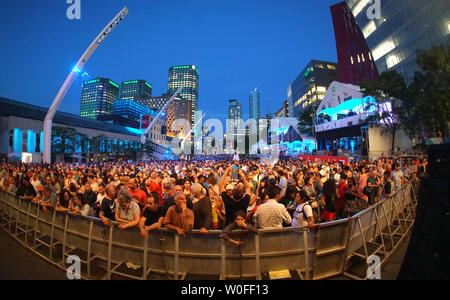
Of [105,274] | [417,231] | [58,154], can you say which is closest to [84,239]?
[105,274]

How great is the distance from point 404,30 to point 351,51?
23.6m

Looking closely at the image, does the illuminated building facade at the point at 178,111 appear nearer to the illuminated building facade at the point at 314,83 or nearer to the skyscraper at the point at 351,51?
the illuminated building facade at the point at 314,83

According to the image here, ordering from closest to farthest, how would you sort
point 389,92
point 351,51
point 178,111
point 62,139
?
point 389,92
point 62,139
point 351,51
point 178,111

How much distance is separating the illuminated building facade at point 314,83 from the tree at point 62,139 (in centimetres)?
7425

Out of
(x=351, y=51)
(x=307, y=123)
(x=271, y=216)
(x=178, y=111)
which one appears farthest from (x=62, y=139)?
(x=178, y=111)

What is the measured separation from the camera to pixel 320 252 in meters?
3.58

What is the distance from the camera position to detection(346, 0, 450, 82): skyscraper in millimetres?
31766

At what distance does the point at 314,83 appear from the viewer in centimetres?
7806

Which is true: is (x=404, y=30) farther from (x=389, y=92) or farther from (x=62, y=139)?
(x=62, y=139)

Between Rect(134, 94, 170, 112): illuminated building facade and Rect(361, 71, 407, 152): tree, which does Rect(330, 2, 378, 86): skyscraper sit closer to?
Rect(361, 71, 407, 152): tree

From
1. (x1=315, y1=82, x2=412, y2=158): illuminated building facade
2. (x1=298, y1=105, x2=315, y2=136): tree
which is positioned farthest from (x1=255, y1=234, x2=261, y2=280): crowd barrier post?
(x1=298, y1=105, x2=315, y2=136): tree

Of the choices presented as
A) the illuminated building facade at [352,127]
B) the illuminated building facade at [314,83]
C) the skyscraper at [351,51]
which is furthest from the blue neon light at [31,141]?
the skyscraper at [351,51]

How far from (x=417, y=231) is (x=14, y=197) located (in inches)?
431

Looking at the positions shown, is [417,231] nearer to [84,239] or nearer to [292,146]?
[84,239]
